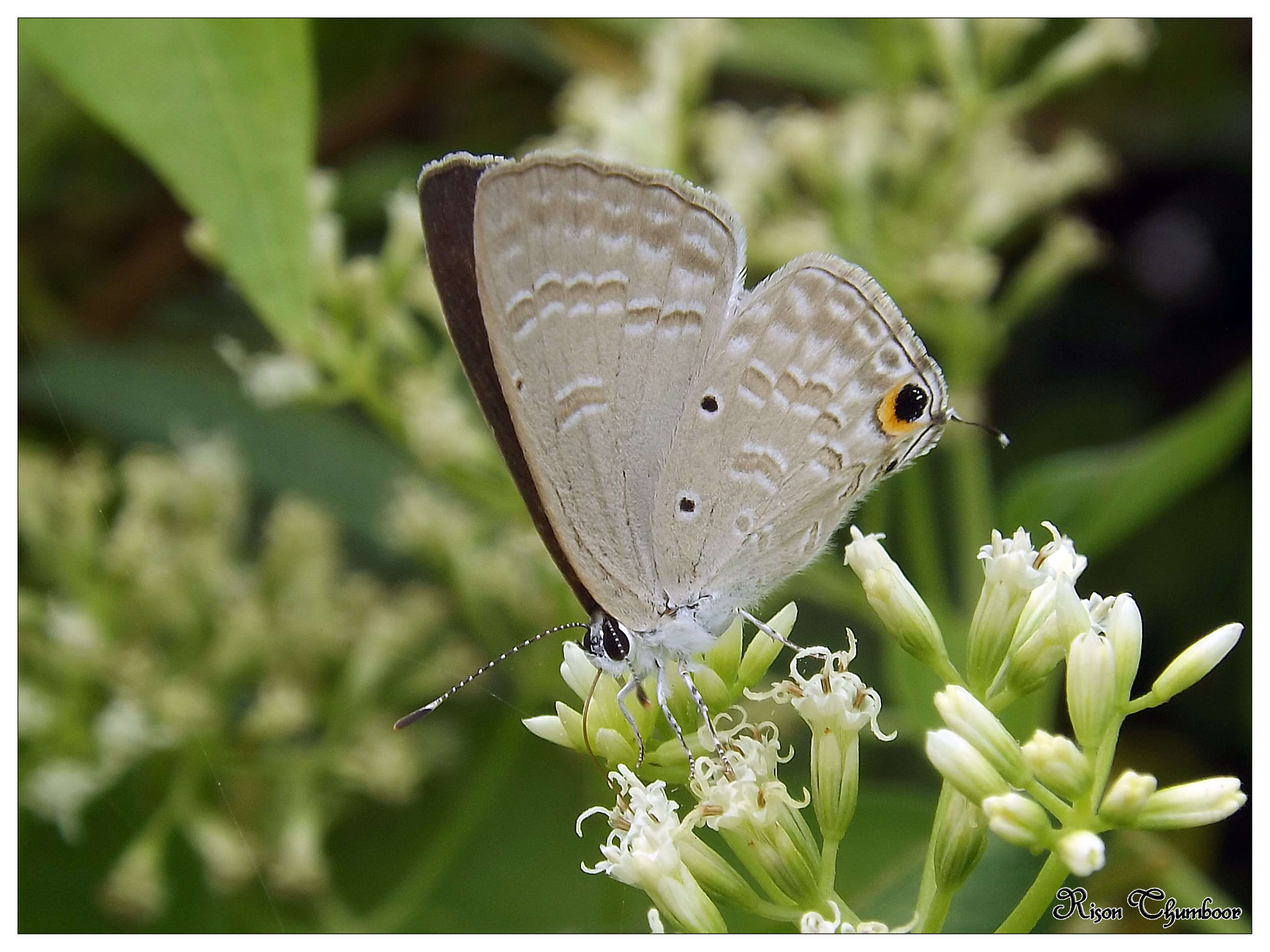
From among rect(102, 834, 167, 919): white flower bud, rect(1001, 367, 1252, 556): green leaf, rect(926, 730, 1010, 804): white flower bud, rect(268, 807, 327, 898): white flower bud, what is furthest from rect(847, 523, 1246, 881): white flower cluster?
rect(102, 834, 167, 919): white flower bud

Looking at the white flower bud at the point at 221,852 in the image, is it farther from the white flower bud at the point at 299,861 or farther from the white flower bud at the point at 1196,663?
the white flower bud at the point at 1196,663

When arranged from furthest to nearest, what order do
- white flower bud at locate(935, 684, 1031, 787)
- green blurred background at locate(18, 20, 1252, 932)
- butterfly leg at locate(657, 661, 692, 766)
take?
green blurred background at locate(18, 20, 1252, 932)
butterfly leg at locate(657, 661, 692, 766)
white flower bud at locate(935, 684, 1031, 787)

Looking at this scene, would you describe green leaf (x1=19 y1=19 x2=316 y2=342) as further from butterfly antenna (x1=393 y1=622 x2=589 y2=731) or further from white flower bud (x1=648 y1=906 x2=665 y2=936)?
white flower bud (x1=648 y1=906 x2=665 y2=936)

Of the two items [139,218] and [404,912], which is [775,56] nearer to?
[139,218]

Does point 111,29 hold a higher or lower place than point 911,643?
higher

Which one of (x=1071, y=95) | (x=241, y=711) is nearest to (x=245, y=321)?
(x=241, y=711)

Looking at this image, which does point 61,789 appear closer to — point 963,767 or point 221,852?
point 221,852
